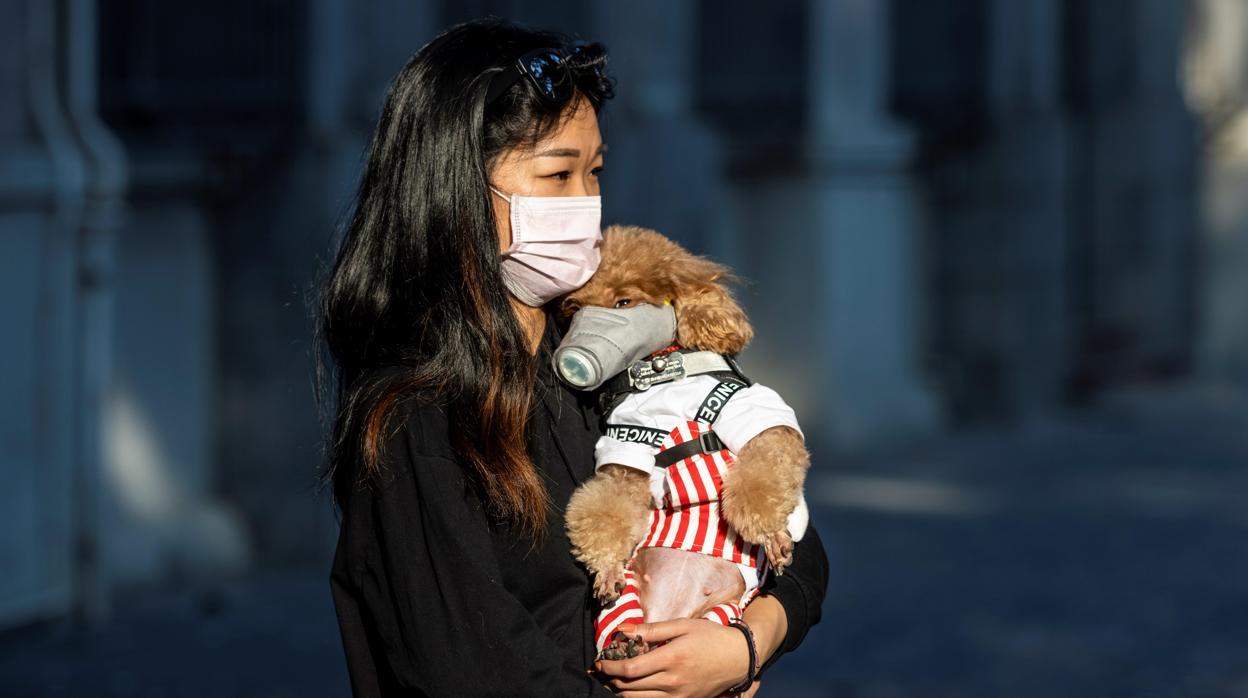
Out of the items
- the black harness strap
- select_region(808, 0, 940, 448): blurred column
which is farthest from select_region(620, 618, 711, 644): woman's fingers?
select_region(808, 0, 940, 448): blurred column

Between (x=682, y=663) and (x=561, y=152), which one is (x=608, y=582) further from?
(x=561, y=152)

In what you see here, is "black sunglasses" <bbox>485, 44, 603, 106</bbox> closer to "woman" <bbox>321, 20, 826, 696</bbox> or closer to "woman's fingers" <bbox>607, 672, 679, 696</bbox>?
"woman" <bbox>321, 20, 826, 696</bbox>

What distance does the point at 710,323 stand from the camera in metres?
2.56

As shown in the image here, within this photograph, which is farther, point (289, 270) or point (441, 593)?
point (289, 270)

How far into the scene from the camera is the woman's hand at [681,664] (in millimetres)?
2260

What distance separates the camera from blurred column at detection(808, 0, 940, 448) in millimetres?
11242

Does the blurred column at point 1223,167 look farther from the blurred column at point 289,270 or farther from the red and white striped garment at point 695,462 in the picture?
the red and white striped garment at point 695,462

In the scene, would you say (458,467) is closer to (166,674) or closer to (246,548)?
(166,674)

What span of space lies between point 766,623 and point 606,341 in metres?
0.46

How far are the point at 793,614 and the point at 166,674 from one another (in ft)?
13.8

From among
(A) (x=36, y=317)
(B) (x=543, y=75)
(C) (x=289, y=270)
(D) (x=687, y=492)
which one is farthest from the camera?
(C) (x=289, y=270)

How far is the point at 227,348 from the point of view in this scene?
26.1 feet

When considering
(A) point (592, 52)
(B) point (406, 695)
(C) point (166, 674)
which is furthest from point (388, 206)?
(C) point (166, 674)

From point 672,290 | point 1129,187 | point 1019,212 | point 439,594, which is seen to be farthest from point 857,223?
point 439,594
